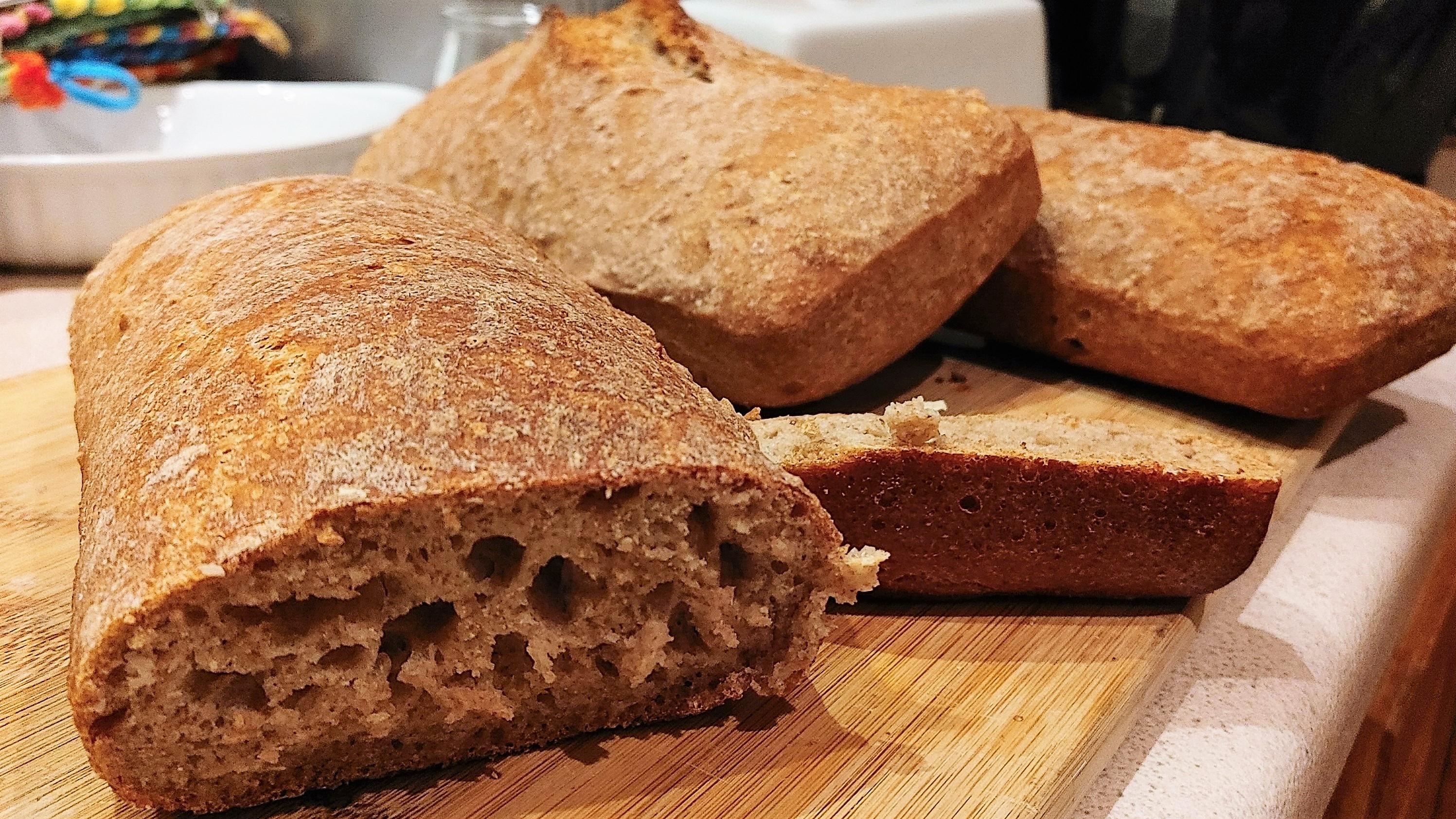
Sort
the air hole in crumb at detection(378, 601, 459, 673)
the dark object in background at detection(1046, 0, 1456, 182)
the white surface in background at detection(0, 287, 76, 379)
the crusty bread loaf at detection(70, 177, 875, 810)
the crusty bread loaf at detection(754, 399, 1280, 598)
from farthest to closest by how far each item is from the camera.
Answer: the dark object in background at detection(1046, 0, 1456, 182) < the white surface in background at detection(0, 287, 76, 379) < the crusty bread loaf at detection(754, 399, 1280, 598) < the air hole in crumb at detection(378, 601, 459, 673) < the crusty bread loaf at detection(70, 177, 875, 810)

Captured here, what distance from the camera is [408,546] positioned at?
92 cm

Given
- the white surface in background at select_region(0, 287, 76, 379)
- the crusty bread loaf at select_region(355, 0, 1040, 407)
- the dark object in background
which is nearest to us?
the crusty bread loaf at select_region(355, 0, 1040, 407)

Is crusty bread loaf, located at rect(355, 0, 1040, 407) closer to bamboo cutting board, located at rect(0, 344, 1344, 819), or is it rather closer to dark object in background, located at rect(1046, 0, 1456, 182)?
bamboo cutting board, located at rect(0, 344, 1344, 819)

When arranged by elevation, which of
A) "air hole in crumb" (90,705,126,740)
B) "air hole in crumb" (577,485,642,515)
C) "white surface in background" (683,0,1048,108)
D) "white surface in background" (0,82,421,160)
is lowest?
"white surface in background" (0,82,421,160)

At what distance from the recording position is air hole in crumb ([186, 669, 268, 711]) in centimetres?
94

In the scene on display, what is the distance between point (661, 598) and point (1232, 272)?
1.22 m

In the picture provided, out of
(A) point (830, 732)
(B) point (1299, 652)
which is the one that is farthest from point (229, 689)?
(B) point (1299, 652)

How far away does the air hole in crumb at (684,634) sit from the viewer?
1.11 metres

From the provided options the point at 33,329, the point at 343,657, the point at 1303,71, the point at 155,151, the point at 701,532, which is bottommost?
the point at 33,329

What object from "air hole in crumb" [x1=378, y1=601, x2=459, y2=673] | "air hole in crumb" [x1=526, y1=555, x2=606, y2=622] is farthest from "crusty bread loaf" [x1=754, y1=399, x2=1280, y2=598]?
"air hole in crumb" [x1=378, y1=601, x2=459, y2=673]

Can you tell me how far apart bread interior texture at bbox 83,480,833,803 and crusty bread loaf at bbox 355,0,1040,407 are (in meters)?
0.56

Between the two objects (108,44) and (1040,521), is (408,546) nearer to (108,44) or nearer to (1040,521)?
(1040,521)

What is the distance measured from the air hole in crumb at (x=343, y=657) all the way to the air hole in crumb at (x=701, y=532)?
0.33 metres

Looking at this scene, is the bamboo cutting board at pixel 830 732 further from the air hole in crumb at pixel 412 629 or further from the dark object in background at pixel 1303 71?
the dark object in background at pixel 1303 71
